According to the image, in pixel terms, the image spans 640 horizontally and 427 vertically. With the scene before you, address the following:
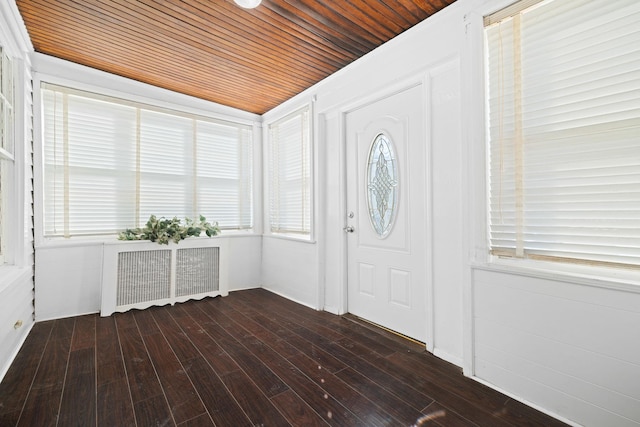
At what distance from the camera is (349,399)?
1.80 m

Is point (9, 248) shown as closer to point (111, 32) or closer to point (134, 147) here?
point (134, 147)

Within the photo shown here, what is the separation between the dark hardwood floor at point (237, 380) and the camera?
1647mm

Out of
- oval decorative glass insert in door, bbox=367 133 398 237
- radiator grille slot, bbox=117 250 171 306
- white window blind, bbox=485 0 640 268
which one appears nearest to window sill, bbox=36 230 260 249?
radiator grille slot, bbox=117 250 171 306

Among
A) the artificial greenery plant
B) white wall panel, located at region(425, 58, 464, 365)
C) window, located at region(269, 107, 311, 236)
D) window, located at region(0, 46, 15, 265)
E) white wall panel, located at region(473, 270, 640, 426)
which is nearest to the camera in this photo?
white wall panel, located at region(473, 270, 640, 426)

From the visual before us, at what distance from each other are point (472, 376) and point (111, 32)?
13.1 ft

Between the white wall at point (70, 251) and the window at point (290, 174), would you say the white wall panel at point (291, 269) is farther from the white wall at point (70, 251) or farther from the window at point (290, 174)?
the white wall at point (70, 251)

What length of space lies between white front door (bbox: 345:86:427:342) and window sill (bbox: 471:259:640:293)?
66cm

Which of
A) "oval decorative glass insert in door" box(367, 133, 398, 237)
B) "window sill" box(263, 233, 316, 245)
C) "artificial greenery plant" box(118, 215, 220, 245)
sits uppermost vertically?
"oval decorative glass insert in door" box(367, 133, 398, 237)

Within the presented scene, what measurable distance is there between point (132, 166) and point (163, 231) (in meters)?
0.89

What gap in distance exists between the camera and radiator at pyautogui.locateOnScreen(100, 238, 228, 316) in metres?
3.26

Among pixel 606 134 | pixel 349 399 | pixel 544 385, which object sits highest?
pixel 606 134

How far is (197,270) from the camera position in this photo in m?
3.83

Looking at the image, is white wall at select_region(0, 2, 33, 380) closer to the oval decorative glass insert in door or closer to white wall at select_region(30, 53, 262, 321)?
white wall at select_region(30, 53, 262, 321)

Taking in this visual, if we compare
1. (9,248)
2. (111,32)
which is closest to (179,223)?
(9,248)
